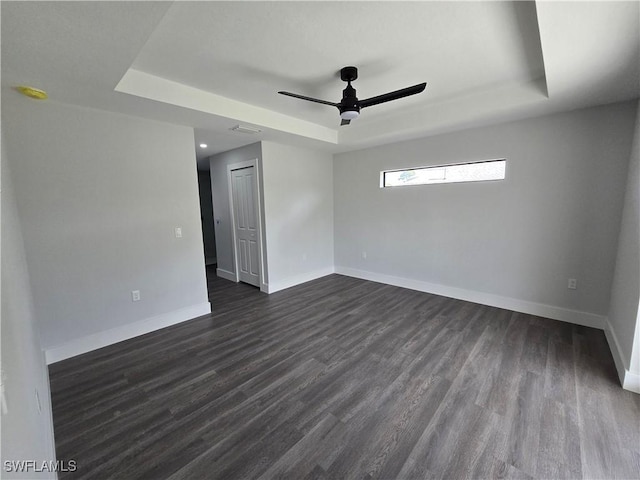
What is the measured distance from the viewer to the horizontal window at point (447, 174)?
362 centimetres

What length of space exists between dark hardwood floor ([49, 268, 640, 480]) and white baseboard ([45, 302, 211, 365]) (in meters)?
0.11

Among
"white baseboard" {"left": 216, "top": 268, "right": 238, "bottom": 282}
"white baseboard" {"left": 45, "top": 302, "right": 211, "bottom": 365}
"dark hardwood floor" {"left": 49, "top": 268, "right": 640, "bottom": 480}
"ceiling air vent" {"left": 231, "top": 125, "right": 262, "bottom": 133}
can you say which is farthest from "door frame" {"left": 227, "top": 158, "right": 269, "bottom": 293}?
"dark hardwood floor" {"left": 49, "top": 268, "right": 640, "bottom": 480}

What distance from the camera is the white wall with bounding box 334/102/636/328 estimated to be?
2939 mm

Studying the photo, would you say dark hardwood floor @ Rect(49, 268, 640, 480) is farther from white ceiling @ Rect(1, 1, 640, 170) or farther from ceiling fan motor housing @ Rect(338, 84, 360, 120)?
white ceiling @ Rect(1, 1, 640, 170)

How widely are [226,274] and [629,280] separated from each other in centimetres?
557

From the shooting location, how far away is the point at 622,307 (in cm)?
245

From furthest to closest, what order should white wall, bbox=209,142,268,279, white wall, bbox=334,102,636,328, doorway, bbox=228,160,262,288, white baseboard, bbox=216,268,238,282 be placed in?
white baseboard, bbox=216,268,238,282
white wall, bbox=209,142,268,279
doorway, bbox=228,160,262,288
white wall, bbox=334,102,636,328

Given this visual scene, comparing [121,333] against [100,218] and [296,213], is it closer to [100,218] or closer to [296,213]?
[100,218]

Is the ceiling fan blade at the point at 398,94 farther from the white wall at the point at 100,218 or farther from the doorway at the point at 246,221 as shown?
the doorway at the point at 246,221

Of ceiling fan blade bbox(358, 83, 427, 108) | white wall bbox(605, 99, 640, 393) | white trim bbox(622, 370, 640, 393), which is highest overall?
ceiling fan blade bbox(358, 83, 427, 108)

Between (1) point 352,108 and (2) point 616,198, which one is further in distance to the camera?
(2) point 616,198

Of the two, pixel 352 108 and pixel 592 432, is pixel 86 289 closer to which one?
pixel 352 108

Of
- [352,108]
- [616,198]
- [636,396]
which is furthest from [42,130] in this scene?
[616,198]

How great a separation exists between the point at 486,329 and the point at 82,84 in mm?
4579
